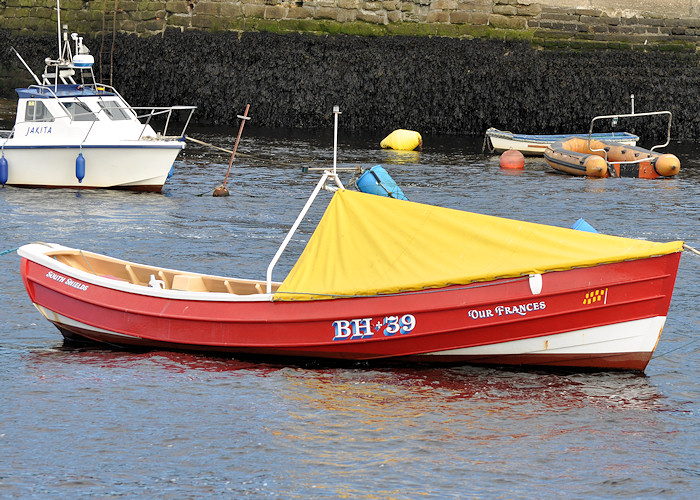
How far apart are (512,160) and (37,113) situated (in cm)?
1156

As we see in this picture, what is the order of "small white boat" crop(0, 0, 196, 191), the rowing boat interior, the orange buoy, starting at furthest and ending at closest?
1. the orange buoy
2. "small white boat" crop(0, 0, 196, 191)
3. the rowing boat interior

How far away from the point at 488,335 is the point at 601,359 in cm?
123

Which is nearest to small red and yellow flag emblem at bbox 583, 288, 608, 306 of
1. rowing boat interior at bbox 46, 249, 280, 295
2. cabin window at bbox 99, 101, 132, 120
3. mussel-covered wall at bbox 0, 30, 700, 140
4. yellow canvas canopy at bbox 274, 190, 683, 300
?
yellow canvas canopy at bbox 274, 190, 683, 300

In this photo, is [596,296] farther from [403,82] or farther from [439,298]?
[403,82]

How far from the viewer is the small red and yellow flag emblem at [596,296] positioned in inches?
403

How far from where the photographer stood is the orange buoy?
26406 millimetres

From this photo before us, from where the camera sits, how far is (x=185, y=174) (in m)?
24.3

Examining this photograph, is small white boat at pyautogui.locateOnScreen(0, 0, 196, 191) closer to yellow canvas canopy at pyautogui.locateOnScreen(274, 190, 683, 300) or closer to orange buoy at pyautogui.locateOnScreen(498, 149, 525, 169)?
orange buoy at pyautogui.locateOnScreen(498, 149, 525, 169)

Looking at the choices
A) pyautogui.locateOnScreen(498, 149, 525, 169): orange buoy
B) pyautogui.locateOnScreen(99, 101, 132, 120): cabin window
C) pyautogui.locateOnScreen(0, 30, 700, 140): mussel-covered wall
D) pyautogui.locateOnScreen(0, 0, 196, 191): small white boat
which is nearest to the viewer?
pyautogui.locateOnScreen(0, 0, 196, 191): small white boat

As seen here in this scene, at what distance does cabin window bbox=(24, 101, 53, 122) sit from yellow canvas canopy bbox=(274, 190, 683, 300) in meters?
12.0

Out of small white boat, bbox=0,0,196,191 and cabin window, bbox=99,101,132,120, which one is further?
cabin window, bbox=99,101,132,120

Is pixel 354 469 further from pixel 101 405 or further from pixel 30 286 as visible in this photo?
pixel 30 286

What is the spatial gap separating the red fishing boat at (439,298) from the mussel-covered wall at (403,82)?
75.9ft

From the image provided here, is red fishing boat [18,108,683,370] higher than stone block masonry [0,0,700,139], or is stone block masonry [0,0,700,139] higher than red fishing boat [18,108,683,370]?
stone block masonry [0,0,700,139]
